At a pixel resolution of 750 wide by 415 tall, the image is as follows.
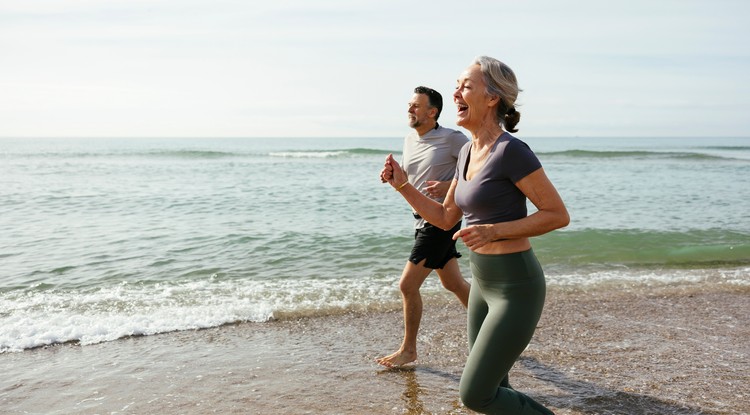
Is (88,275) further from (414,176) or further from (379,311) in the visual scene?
(414,176)

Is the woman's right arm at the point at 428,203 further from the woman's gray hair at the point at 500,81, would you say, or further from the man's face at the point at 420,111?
the man's face at the point at 420,111

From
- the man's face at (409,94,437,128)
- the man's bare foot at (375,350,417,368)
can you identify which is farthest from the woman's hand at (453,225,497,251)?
the man's bare foot at (375,350,417,368)

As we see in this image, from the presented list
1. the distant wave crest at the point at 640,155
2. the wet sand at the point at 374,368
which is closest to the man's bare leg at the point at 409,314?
the wet sand at the point at 374,368

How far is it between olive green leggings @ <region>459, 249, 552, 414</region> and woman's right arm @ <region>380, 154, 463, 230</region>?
458 mm

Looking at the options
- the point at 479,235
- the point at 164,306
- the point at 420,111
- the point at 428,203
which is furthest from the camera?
the point at 164,306

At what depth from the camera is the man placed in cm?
463

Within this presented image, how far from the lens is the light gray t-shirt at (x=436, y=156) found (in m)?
4.63

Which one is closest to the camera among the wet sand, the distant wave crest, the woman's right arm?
the woman's right arm

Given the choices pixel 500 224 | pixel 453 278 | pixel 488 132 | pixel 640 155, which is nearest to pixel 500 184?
pixel 500 224

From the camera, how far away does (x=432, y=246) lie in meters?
4.63

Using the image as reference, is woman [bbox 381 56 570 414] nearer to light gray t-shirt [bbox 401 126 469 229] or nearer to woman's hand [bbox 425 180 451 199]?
woman's hand [bbox 425 180 451 199]

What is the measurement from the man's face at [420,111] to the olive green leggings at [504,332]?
2.10 m

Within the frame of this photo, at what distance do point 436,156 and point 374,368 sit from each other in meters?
1.79

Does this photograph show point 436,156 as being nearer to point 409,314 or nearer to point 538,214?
point 409,314
